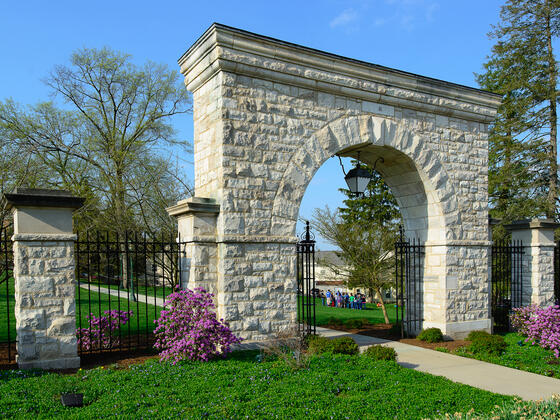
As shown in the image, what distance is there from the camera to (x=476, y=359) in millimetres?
7621

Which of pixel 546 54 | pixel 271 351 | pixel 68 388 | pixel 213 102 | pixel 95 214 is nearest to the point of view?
pixel 68 388

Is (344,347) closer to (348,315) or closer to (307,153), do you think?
(307,153)

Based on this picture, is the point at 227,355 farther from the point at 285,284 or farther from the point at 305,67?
the point at 305,67

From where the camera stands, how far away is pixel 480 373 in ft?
21.7

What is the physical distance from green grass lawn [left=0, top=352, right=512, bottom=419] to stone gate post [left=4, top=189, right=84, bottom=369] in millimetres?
461

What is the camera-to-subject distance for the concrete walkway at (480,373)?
5734 mm

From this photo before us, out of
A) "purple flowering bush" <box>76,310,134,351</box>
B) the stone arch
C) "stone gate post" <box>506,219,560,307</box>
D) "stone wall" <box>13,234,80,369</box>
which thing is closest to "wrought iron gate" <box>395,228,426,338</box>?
the stone arch

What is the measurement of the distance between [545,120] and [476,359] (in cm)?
1418

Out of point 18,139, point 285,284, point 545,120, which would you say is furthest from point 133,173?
point 545,120

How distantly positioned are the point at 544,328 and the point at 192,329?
6.74 metres

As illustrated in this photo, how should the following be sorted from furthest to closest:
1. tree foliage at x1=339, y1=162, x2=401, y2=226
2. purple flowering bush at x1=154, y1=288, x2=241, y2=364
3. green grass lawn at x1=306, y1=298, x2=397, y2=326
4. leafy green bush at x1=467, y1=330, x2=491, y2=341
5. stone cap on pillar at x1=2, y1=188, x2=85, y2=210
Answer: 1. tree foliage at x1=339, y1=162, x2=401, y2=226
2. green grass lawn at x1=306, y1=298, x2=397, y2=326
3. leafy green bush at x1=467, y1=330, x2=491, y2=341
4. purple flowering bush at x1=154, y1=288, x2=241, y2=364
5. stone cap on pillar at x1=2, y1=188, x2=85, y2=210

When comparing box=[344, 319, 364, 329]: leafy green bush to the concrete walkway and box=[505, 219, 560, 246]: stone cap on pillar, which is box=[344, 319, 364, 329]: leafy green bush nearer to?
the concrete walkway

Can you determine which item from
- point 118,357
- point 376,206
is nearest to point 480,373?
point 118,357

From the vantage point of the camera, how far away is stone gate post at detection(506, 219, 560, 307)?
1063cm
